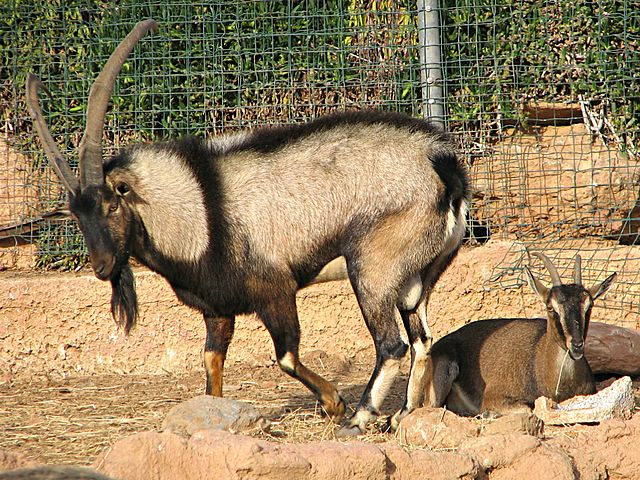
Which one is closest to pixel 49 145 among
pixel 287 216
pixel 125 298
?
pixel 125 298

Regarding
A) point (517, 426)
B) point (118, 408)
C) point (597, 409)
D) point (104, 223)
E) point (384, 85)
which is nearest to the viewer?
point (517, 426)

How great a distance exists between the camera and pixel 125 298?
238 inches

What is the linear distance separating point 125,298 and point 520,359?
8.56 ft

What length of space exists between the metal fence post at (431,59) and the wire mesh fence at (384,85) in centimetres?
5

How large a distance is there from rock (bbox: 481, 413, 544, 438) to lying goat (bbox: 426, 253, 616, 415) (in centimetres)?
100

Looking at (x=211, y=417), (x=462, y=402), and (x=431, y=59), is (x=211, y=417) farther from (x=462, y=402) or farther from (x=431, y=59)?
(x=431, y=59)

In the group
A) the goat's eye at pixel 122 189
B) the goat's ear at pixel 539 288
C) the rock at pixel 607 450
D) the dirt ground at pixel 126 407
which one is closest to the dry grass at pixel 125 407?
the dirt ground at pixel 126 407

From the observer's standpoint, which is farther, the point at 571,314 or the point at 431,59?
the point at 431,59

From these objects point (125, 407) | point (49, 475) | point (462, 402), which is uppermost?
point (49, 475)

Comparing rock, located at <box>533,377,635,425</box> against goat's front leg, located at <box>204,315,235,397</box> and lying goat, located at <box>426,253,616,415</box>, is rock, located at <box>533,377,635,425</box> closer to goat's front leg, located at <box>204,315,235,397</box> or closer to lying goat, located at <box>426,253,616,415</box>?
lying goat, located at <box>426,253,616,415</box>

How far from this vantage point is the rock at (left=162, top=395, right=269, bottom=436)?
4.93 meters

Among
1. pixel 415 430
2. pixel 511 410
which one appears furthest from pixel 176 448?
pixel 511 410

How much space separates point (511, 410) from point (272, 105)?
3329 mm

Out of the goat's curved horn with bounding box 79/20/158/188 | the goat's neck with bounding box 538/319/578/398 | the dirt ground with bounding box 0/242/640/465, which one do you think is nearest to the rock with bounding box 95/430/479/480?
the goat's curved horn with bounding box 79/20/158/188
